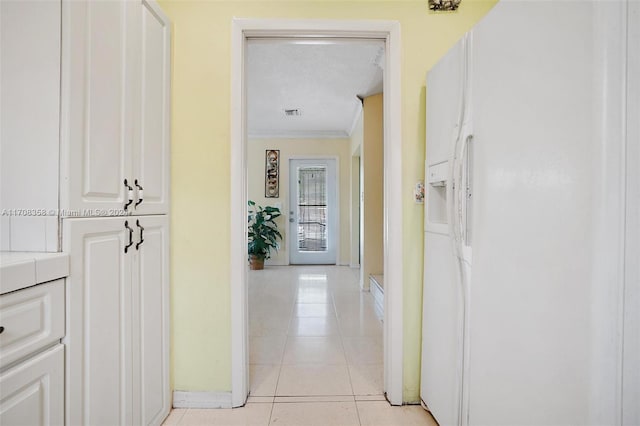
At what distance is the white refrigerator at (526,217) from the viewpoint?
0.74 m

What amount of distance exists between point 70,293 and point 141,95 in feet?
2.89

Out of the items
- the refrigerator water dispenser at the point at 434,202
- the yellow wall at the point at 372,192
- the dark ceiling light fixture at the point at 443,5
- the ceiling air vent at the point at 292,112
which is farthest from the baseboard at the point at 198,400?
the ceiling air vent at the point at 292,112

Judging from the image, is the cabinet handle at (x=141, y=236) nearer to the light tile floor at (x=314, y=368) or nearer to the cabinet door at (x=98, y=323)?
the cabinet door at (x=98, y=323)

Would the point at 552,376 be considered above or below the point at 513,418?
above

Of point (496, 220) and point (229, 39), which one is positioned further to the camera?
point (229, 39)

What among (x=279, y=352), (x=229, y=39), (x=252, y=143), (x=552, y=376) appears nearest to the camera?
(x=552, y=376)

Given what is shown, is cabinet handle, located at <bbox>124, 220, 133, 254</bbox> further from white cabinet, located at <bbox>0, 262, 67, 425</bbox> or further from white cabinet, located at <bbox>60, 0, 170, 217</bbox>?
white cabinet, located at <bbox>0, 262, 67, 425</bbox>

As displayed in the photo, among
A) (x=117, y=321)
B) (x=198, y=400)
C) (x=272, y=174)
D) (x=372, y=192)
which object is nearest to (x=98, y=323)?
(x=117, y=321)

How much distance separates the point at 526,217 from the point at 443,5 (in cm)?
138

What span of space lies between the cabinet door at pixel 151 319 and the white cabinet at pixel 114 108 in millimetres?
119

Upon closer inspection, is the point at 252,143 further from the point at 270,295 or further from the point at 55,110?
the point at 55,110

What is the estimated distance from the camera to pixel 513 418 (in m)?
0.97

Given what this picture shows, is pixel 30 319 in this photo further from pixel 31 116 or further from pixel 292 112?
pixel 292 112

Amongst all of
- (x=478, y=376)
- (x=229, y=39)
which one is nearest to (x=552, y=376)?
(x=478, y=376)
